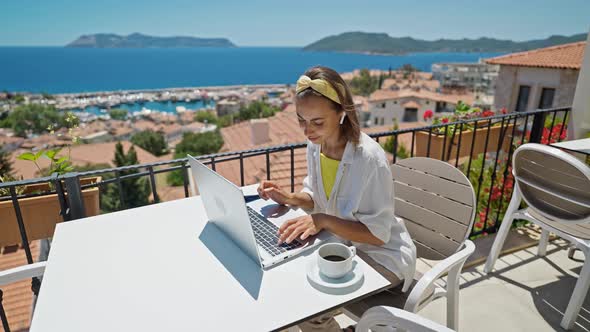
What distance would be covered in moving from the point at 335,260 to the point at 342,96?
65 cm

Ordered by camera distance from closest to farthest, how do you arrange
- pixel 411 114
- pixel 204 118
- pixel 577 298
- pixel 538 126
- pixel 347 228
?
pixel 347 228 < pixel 577 298 < pixel 538 126 < pixel 411 114 < pixel 204 118

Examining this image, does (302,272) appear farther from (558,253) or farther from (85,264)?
(558,253)

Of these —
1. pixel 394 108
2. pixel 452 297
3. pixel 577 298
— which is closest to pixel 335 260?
pixel 452 297

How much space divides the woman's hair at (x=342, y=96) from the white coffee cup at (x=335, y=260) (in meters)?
0.50

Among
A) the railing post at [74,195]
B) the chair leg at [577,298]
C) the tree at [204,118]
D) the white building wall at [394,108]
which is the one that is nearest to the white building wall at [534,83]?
the chair leg at [577,298]

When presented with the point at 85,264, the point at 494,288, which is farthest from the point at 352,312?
the point at 494,288

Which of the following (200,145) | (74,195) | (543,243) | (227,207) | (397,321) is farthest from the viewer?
(200,145)

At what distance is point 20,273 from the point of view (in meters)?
1.28

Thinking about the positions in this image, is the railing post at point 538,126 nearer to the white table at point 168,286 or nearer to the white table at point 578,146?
the white table at point 578,146

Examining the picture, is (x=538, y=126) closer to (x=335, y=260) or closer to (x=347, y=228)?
(x=347, y=228)

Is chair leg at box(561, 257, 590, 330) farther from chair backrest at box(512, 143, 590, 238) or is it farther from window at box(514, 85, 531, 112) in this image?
window at box(514, 85, 531, 112)

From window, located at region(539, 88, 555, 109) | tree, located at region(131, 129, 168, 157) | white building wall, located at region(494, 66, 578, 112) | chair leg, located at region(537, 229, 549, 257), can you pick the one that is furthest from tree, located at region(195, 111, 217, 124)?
chair leg, located at region(537, 229, 549, 257)

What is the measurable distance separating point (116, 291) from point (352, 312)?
2.76 feet

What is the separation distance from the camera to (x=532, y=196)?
2.14m
